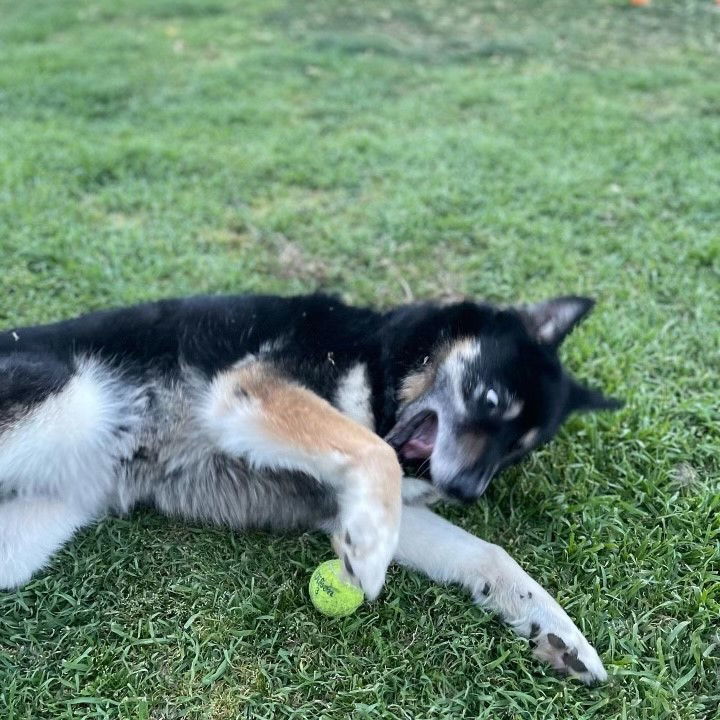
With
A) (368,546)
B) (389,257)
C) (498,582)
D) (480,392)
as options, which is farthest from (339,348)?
(389,257)

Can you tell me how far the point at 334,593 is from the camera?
2.52m

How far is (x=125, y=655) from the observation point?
7.98 feet

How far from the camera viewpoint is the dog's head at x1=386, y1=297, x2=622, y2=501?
114 inches

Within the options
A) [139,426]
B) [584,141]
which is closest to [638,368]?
[139,426]

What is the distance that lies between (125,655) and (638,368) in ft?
9.92

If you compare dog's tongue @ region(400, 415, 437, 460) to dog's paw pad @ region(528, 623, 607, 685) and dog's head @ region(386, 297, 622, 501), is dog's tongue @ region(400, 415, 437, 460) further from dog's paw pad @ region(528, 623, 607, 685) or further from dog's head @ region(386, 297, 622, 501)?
dog's paw pad @ region(528, 623, 607, 685)

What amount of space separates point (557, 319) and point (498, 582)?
133cm

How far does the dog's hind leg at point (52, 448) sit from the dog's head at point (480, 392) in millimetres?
1228

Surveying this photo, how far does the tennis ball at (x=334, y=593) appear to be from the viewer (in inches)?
98.7

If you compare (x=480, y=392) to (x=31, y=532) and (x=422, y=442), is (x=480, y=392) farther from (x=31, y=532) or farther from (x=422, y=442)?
(x=31, y=532)

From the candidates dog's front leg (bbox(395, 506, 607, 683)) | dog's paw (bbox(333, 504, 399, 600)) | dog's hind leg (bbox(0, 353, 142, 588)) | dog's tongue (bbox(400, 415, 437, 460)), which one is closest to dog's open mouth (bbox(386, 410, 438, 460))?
dog's tongue (bbox(400, 415, 437, 460))

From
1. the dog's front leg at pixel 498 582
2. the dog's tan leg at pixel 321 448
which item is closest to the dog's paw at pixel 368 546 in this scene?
the dog's tan leg at pixel 321 448

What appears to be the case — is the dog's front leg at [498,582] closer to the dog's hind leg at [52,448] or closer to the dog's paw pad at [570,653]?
the dog's paw pad at [570,653]

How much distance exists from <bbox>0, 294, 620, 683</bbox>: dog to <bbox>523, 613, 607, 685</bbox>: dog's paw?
0.04 meters
